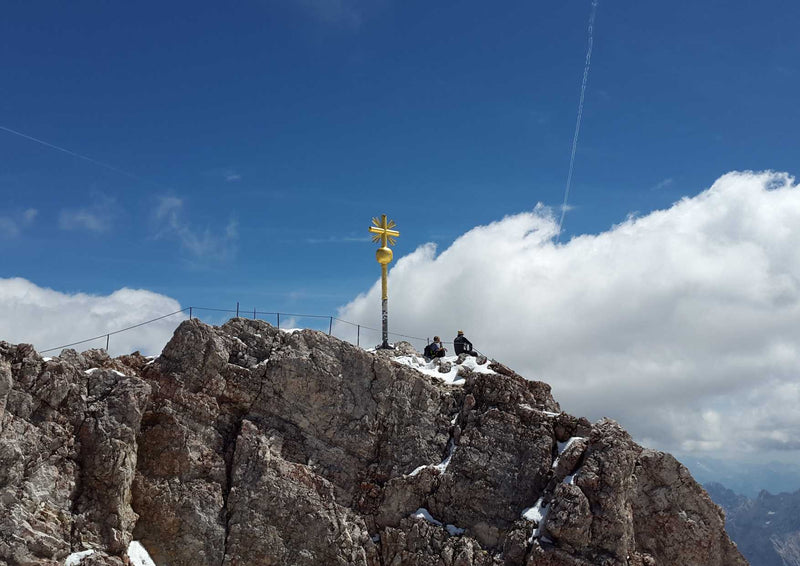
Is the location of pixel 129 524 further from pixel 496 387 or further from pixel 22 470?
pixel 496 387

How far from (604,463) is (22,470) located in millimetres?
28562

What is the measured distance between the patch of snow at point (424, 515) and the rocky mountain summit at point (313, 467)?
7.5 inches

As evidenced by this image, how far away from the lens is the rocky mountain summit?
35406 mm

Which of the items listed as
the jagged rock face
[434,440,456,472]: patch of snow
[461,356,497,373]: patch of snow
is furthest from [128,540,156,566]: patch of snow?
[461,356,497,373]: patch of snow

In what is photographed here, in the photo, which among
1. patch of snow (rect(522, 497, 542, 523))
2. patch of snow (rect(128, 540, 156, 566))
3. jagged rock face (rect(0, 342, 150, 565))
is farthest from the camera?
patch of snow (rect(522, 497, 542, 523))

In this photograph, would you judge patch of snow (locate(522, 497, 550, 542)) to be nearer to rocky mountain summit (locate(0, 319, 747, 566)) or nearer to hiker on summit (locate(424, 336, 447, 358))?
rocky mountain summit (locate(0, 319, 747, 566))

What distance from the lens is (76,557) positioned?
3294 cm

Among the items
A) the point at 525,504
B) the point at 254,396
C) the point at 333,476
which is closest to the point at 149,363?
the point at 254,396

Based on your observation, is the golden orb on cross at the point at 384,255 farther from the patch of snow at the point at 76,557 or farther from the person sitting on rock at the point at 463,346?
the patch of snow at the point at 76,557

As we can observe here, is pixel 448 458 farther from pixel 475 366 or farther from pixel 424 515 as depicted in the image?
pixel 475 366

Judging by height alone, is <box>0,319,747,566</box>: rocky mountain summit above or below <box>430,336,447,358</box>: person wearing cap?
below

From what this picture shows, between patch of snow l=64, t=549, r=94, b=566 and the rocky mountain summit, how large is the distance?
110 mm

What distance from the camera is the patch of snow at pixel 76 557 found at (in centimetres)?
3259

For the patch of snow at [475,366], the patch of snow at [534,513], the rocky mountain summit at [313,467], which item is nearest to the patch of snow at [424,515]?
the rocky mountain summit at [313,467]
